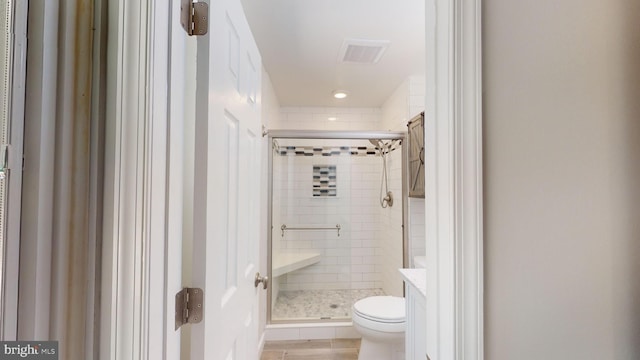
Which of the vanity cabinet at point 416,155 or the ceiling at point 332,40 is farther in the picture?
the vanity cabinet at point 416,155

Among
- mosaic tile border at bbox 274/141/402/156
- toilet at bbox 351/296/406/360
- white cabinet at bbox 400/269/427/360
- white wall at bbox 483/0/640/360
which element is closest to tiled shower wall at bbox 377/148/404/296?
mosaic tile border at bbox 274/141/402/156

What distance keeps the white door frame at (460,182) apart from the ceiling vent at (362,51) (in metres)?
1.38

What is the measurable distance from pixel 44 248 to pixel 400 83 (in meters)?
2.69

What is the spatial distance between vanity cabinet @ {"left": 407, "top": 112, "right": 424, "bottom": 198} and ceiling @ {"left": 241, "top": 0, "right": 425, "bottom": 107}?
1.48 ft

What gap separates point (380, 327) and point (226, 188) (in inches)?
57.9

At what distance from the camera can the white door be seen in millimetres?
737

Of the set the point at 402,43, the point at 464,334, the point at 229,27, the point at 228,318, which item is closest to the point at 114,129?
the point at 229,27

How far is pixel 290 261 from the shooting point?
3100 mm

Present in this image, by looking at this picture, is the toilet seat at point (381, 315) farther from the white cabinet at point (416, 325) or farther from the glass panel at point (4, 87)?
the glass panel at point (4, 87)

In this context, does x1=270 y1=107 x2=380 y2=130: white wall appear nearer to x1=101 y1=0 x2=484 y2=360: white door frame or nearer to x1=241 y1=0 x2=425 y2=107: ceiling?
x1=241 y1=0 x2=425 y2=107: ceiling

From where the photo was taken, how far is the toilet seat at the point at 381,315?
72.9 inches

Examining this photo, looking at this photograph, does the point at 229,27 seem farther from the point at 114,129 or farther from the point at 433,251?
the point at 433,251

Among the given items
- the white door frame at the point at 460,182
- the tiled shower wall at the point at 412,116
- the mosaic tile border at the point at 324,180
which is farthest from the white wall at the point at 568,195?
the mosaic tile border at the point at 324,180

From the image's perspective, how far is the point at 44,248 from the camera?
1.49ft
